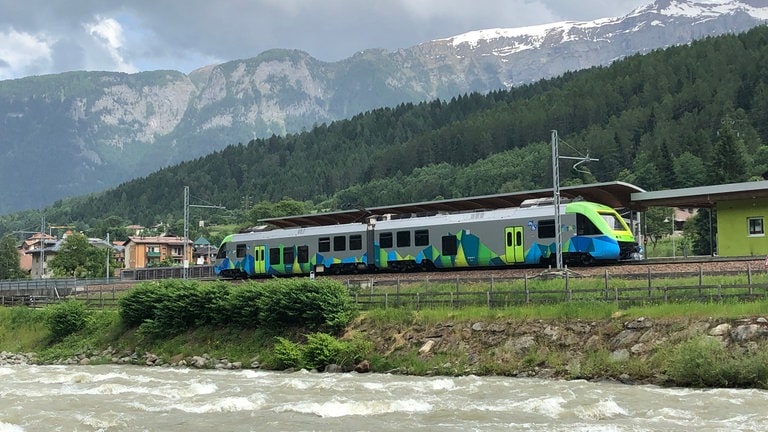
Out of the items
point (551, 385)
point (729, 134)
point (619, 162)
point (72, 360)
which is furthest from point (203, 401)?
point (619, 162)

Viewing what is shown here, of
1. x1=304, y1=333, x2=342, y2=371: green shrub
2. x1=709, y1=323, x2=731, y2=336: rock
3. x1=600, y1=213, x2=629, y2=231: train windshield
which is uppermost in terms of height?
x1=600, y1=213, x2=629, y2=231: train windshield

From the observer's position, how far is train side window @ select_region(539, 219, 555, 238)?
37312mm

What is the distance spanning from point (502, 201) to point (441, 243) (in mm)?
5506

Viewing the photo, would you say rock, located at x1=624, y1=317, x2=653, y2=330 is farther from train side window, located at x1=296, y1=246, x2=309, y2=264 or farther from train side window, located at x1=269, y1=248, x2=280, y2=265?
train side window, located at x1=269, y1=248, x2=280, y2=265

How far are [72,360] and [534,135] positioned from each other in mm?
141977

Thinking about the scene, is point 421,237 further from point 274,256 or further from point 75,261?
point 75,261

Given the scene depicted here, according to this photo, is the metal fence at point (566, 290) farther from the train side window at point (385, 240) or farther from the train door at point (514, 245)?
the train side window at point (385, 240)

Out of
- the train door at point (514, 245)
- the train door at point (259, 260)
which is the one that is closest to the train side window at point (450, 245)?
the train door at point (514, 245)

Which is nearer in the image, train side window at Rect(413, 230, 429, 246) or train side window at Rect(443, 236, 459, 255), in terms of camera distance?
train side window at Rect(443, 236, 459, 255)

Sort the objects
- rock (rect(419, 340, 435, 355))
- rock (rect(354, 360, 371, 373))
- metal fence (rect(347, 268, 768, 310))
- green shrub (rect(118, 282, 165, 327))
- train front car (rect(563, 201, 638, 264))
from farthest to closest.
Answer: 1. green shrub (rect(118, 282, 165, 327))
2. train front car (rect(563, 201, 638, 264))
3. rock (rect(354, 360, 371, 373))
4. rock (rect(419, 340, 435, 355))
5. metal fence (rect(347, 268, 768, 310))

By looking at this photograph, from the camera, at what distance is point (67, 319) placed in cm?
4009

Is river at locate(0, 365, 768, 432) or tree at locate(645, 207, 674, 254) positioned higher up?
tree at locate(645, 207, 674, 254)

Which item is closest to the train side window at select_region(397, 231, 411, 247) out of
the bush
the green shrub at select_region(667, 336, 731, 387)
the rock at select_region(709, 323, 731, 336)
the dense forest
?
the bush

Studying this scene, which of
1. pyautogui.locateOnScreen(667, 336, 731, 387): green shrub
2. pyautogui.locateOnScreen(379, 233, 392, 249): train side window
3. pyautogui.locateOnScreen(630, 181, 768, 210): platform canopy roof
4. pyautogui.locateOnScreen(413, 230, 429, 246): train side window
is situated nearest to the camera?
pyautogui.locateOnScreen(667, 336, 731, 387): green shrub
